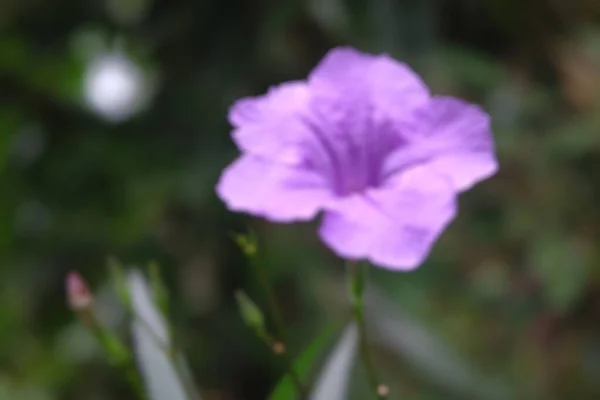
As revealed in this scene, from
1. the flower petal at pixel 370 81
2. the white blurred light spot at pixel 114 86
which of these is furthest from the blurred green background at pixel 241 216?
the flower petal at pixel 370 81

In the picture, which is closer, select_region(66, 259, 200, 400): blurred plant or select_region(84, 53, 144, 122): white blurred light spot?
select_region(66, 259, 200, 400): blurred plant

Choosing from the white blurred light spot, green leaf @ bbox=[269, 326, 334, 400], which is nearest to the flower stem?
green leaf @ bbox=[269, 326, 334, 400]

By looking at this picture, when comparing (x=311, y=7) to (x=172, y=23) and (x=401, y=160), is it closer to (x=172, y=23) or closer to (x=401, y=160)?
(x=172, y=23)

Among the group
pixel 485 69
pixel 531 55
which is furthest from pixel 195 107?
pixel 531 55

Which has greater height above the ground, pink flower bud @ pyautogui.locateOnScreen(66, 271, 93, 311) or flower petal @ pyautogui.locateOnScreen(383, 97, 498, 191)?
flower petal @ pyautogui.locateOnScreen(383, 97, 498, 191)

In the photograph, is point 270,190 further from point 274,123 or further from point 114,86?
point 114,86

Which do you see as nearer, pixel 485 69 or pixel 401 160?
pixel 401 160

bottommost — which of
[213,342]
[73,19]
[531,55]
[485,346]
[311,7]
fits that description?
[213,342]

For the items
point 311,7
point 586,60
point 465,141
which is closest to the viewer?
point 465,141

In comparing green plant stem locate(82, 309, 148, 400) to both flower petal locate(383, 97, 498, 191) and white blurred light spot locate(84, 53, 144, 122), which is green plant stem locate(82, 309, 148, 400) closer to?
flower petal locate(383, 97, 498, 191)
